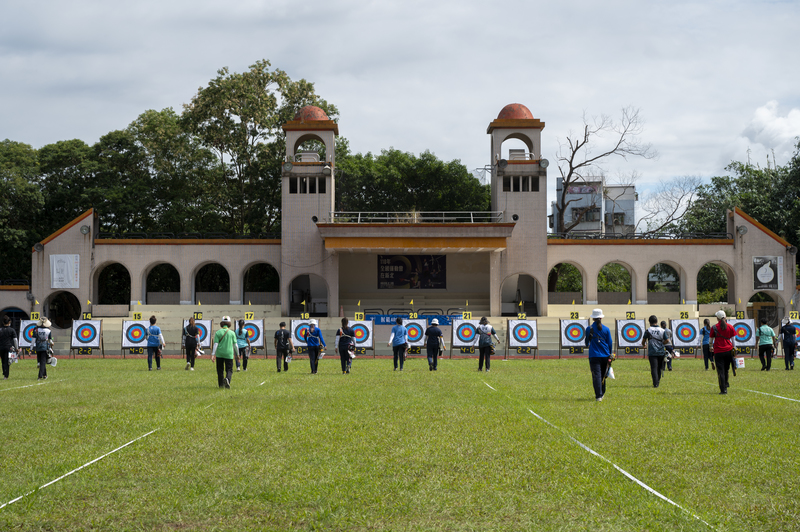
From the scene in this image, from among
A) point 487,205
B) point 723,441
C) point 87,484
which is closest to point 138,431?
point 87,484

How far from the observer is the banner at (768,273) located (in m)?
43.3

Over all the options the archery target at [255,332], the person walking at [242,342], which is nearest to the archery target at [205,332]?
the archery target at [255,332]

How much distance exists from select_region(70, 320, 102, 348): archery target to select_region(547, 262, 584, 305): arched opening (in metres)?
27.5

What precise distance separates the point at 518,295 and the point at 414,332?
16.3m

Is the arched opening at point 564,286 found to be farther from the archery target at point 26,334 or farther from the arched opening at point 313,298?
the archery target at point 26,334

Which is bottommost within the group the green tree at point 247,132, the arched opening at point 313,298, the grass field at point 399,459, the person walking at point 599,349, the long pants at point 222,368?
the grass field at point 399,459

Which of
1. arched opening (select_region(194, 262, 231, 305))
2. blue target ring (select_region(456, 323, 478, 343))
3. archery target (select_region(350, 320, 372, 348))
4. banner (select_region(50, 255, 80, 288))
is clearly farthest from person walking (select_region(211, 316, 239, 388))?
arched opening (select_region(194, 262, 231, 305))

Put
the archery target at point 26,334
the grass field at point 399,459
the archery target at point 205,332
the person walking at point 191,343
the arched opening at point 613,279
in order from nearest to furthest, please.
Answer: the grass field at point 399,459, the person walking at point 191,343, the archery target at point 26,334, the archery target at point 205,332, the arched opening at point 613,279

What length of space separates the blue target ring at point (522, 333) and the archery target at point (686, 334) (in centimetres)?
629

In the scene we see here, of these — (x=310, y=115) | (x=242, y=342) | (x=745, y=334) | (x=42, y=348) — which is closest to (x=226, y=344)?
(x=242, y=342)

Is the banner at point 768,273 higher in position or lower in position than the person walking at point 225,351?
higher

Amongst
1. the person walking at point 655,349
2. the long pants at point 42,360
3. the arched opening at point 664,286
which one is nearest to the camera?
the person walking at point 655,349

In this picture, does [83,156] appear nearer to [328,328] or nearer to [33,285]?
[33,285]

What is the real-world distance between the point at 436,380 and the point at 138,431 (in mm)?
10120
